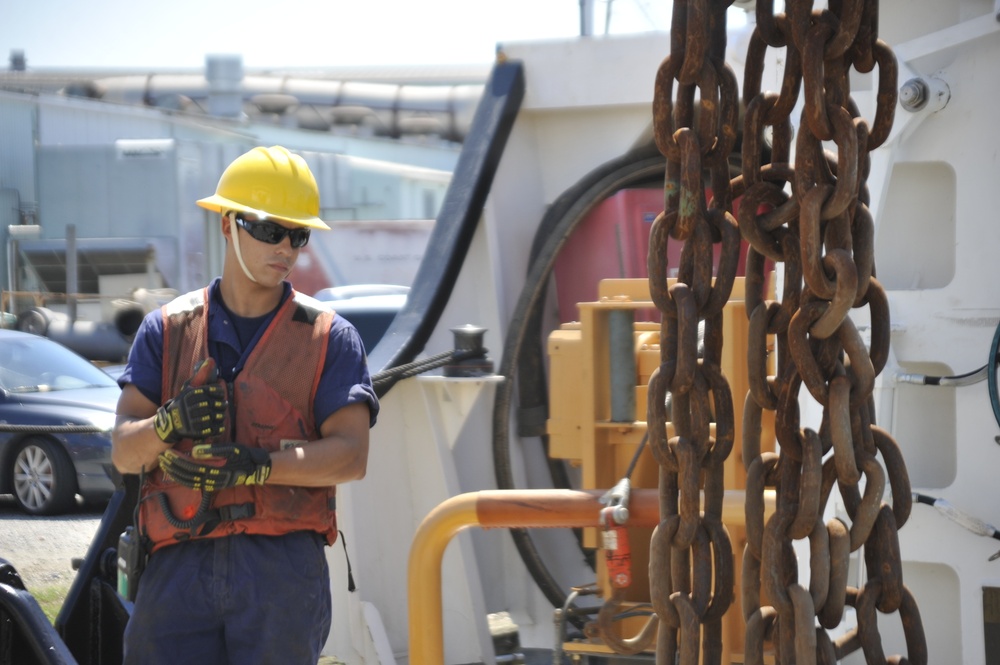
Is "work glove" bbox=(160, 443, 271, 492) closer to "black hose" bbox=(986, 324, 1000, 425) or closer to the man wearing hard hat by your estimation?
the man wearing hard hat

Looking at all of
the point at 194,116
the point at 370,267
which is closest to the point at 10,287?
the point at 194,116

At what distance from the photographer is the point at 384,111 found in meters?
27.6

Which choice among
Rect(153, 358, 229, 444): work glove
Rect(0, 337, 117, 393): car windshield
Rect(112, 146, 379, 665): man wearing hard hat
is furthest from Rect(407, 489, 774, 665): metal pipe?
Rect(0, 337, 117, 393): car windshield

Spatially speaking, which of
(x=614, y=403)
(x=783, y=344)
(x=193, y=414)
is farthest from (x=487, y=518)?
(x=783, y=344)

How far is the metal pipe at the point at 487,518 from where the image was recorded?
2.81 metres

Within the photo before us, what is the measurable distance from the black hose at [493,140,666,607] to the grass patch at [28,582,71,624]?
2.80 m

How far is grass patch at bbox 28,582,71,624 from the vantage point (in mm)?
6207

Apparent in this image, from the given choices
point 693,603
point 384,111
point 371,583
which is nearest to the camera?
point 693,603

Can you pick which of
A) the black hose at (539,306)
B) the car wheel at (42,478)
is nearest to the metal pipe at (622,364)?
the black hose at (539,306)

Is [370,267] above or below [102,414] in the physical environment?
above

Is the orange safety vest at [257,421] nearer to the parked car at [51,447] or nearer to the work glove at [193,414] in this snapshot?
the work glove at [193,414]

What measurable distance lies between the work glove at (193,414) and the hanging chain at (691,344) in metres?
1.08

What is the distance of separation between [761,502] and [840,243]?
0.39 meters

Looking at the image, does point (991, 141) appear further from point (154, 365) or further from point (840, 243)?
point (154, 365)
